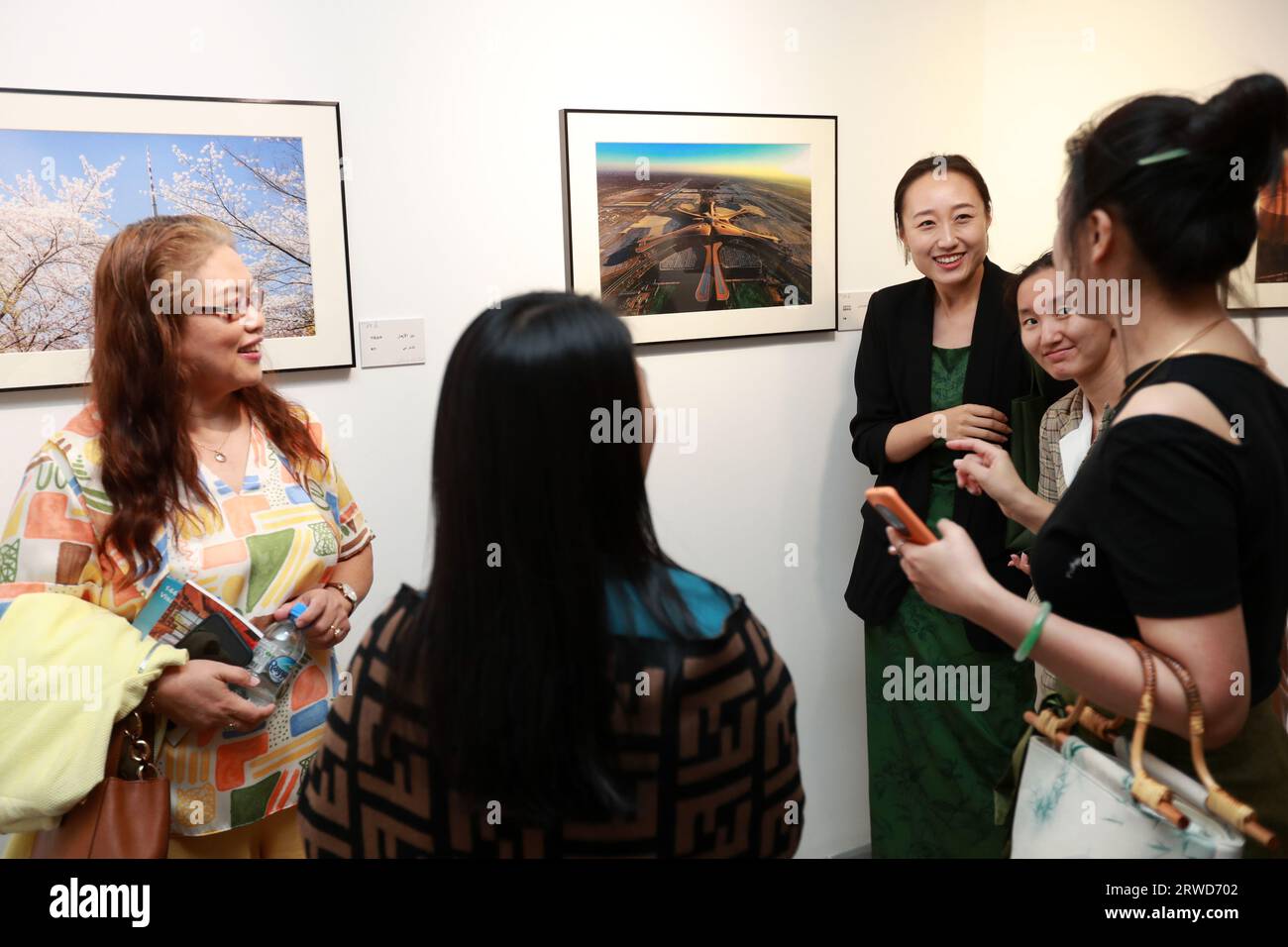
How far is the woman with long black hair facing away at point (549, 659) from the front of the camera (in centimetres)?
96

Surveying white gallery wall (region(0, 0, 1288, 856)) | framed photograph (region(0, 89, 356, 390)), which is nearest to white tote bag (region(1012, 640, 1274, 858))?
white gallery wall (region(0, 0, 1288, 856))

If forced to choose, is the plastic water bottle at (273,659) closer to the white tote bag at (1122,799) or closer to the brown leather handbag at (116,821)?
the brown leather handbag at (116,821)

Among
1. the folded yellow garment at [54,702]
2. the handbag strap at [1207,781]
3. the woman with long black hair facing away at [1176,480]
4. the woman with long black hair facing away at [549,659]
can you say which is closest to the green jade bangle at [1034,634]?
the woman with long black hair facing away at [1176,480]

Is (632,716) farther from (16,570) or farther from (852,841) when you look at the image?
(852,841)

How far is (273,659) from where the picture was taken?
163 centimetres

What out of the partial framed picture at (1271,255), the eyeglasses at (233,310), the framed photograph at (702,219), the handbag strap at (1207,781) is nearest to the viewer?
the handbag strap at (1207,781)

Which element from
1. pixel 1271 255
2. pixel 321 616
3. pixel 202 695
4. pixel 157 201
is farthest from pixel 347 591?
pixel 1271 255

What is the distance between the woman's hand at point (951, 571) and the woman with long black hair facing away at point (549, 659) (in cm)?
35

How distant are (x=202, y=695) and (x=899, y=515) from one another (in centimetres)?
112

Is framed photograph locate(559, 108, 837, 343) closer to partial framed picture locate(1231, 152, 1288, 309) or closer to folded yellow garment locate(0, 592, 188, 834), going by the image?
partial framed picture locate(1231, 152, 1288, 309)

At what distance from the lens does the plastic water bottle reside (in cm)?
162

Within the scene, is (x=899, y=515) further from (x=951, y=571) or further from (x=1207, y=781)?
(x=1207, y=781)

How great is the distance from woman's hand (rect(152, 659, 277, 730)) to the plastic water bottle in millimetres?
29

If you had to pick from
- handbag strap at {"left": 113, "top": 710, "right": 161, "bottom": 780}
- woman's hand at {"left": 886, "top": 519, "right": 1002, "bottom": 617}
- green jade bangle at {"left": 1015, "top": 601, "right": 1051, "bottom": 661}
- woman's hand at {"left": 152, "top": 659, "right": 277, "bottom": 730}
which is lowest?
handbag strap at {"left": 113, "top": 710, "right": 161, "bottom": 780}
